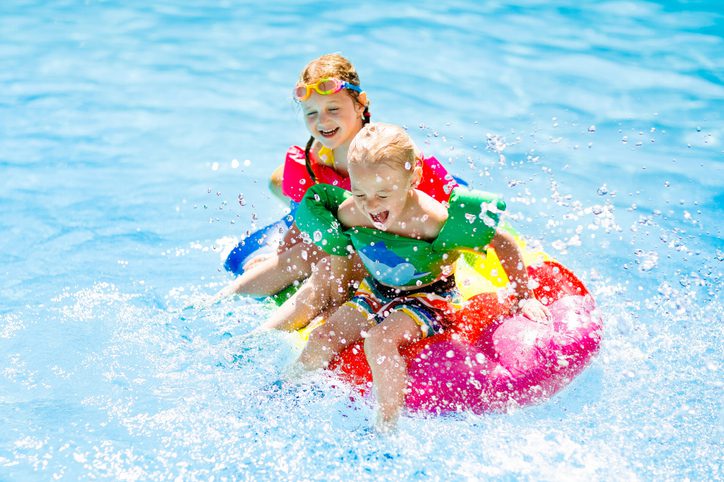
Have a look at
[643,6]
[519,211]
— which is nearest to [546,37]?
[643,6]

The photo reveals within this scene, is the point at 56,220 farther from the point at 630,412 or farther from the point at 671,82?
the point at 671,82

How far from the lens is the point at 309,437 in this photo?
11.7 feet

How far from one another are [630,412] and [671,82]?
4787 mm

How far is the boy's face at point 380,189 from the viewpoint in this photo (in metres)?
3.35

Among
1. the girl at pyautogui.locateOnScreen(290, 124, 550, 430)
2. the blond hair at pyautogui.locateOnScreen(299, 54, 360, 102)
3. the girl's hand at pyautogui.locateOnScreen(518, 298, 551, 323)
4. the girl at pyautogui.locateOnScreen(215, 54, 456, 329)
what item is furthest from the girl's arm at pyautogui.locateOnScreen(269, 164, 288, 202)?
the girl's hand at pyautogui.locateOnScreen(518, 298, 551, 323)

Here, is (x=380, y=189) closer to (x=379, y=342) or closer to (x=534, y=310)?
(x=379, y=342)

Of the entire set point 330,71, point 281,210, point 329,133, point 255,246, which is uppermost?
point 330,71

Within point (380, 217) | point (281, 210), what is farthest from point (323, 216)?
point (281, 210)

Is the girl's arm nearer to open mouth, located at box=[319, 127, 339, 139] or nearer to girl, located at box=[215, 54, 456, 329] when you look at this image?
girl, located at box=[215, 54, 456, 329]

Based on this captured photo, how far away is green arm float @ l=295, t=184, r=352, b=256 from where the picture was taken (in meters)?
3.76

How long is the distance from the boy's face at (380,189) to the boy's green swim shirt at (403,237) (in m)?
0.16

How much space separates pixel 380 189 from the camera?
338cm

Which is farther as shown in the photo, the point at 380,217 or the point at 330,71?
the point at 330,71

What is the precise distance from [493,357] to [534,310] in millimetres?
345
